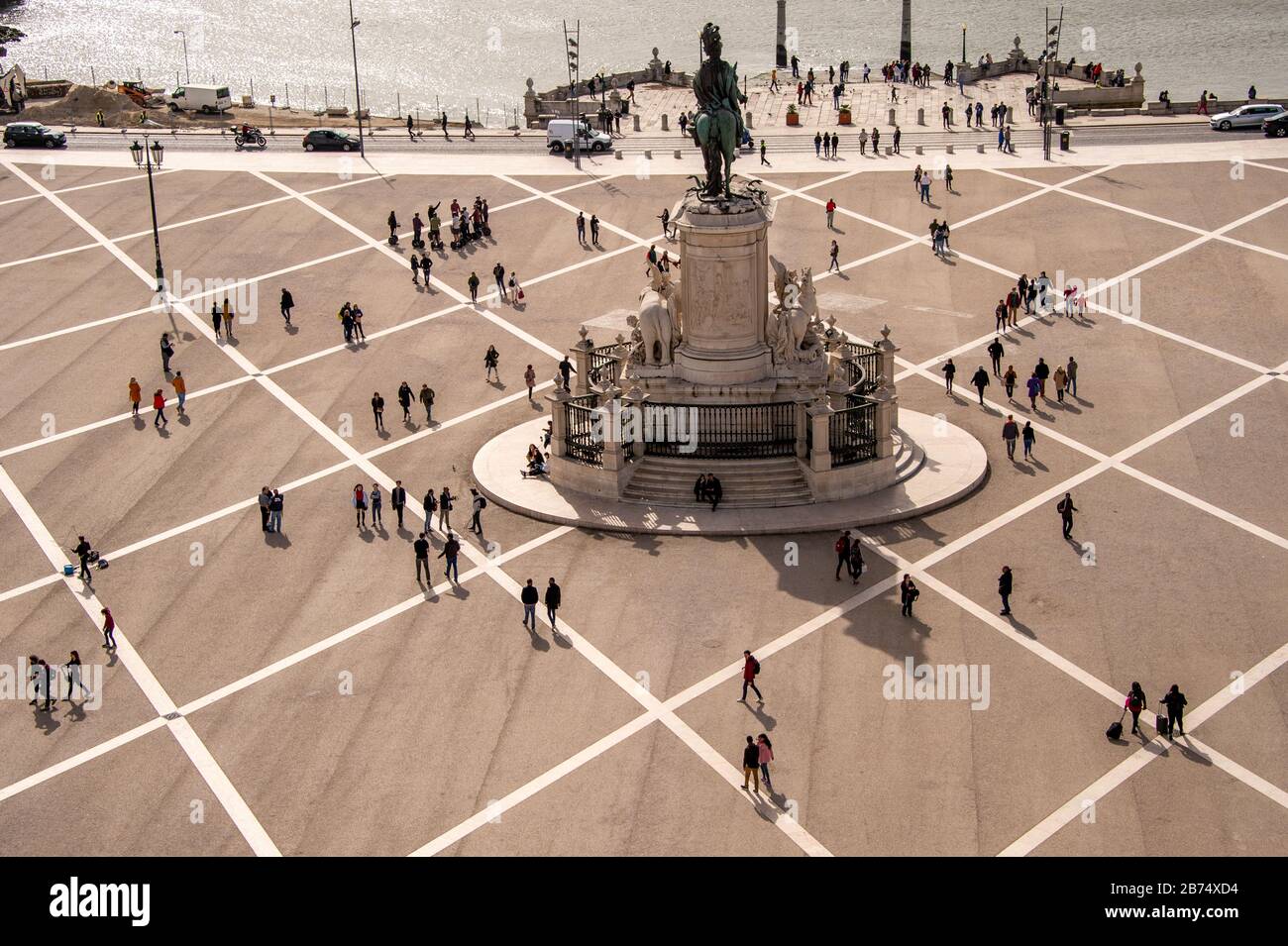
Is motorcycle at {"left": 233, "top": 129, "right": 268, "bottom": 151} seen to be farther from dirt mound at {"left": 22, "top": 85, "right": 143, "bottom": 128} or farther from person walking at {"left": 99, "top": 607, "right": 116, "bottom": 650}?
person walking at {"left": 99, "top": 607, "right": 116, "bottom": 650}

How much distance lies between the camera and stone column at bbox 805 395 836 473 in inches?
1492

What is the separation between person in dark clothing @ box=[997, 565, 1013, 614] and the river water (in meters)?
69.0

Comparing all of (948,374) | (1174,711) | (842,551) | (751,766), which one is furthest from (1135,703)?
(948,374)

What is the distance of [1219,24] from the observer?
11994 cm

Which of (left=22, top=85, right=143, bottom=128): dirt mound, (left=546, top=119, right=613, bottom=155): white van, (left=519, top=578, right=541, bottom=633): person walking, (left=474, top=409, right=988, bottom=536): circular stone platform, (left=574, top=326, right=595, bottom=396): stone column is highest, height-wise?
(left=22, top=85, right=143, bottom=128): dirt mound

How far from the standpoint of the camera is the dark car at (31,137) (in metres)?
74.1

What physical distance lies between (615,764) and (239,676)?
7681 mm

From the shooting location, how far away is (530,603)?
109ft

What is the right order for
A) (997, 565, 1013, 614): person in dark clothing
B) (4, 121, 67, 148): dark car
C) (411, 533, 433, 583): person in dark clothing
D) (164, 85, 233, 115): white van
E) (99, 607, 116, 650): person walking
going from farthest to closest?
(164, 85, 233, 115): white van → (4, 121, 67, 148): dark car → (411, 533, 433, 583): person in dark clothing → (99, 607, 116, 650): person walking → (997, 565, 1013, 614): person in dark clothing

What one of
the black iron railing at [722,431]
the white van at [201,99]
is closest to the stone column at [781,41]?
the white van at [201,99]

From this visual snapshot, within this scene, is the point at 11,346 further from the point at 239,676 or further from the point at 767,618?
the point at 767,618

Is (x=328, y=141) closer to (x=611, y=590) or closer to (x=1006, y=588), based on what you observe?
(x=611, y=590)

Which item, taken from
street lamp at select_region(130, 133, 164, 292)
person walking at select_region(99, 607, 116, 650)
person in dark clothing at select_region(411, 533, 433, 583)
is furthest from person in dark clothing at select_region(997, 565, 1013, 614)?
street lamp at select_region(130, 133, 164, 292)

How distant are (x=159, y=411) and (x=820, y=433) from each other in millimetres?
17740
